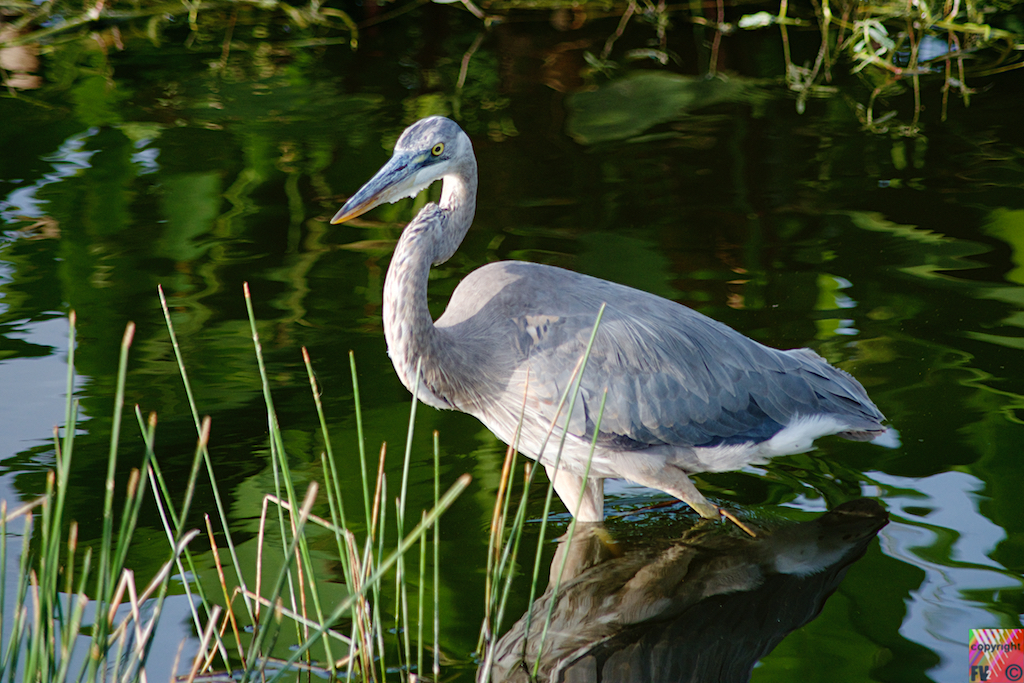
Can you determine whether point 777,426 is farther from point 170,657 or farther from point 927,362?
point 170,657

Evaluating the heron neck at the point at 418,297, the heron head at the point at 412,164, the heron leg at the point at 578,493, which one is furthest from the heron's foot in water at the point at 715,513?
the heron head at the point at 412,164

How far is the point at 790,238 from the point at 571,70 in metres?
3.16

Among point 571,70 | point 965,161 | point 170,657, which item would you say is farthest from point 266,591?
point 571,70

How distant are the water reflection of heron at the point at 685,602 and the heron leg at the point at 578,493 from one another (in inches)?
2.7

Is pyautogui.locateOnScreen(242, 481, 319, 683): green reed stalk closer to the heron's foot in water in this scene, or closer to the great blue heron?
the great blue heron

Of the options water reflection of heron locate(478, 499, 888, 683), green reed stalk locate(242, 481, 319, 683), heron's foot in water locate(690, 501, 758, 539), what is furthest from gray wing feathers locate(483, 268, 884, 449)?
green reed stalk locate(242, 481, 319, 683)

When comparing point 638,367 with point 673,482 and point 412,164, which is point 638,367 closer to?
point 673,482

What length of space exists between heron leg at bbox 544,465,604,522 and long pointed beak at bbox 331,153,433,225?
40.5 inches

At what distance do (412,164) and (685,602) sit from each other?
1.64 meters

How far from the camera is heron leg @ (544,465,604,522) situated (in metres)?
3.45

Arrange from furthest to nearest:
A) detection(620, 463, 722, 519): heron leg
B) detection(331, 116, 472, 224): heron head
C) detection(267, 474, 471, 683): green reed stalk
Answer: detection(620, 463, 722, 519): heron leg, detection(331, 116, 472, 224): heron head, detection(267, 474, 471, 683): green reed stalk

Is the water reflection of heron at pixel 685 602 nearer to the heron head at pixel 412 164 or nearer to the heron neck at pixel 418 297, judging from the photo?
the heron neck at pixel 418 297

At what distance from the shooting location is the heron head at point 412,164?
10.3 ft

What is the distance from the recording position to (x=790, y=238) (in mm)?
5500
